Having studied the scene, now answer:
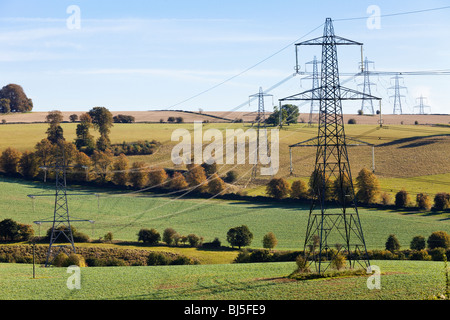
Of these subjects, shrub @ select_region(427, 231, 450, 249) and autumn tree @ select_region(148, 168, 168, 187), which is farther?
autumn tree @ select_region(148, 168, 168, 187)

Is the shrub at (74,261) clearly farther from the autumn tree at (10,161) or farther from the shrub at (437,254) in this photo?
the autumn tree at (10,161)

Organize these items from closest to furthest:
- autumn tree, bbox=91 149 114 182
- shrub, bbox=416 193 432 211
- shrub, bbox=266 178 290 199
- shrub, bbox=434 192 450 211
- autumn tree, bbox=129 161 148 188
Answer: shrub, bbox=434 192 450 211, shrub, bbox=416 193 432 211, shrub, bbox=266 178 290 199, autumn tree, bbox=129 161 148 188, autumn tree, bbox=91 149 114 182

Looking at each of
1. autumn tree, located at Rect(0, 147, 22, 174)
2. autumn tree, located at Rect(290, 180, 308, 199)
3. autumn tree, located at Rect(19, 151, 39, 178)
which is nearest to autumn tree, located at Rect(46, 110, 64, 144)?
autumn tree, located at Rect(0, 147, 22, 174)

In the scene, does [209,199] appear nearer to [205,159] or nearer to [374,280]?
[205,159]

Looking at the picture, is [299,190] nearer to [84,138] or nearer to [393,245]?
[393,245]

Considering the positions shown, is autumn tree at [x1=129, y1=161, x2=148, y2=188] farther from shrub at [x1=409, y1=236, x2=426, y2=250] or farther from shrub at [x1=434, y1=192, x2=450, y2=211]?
shrub at [x1=409, y1=236, x2=426, y2=250]

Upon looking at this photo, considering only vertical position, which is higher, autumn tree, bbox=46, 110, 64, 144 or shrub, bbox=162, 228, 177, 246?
autumn tree, bbox=46, 110, 64, 144
